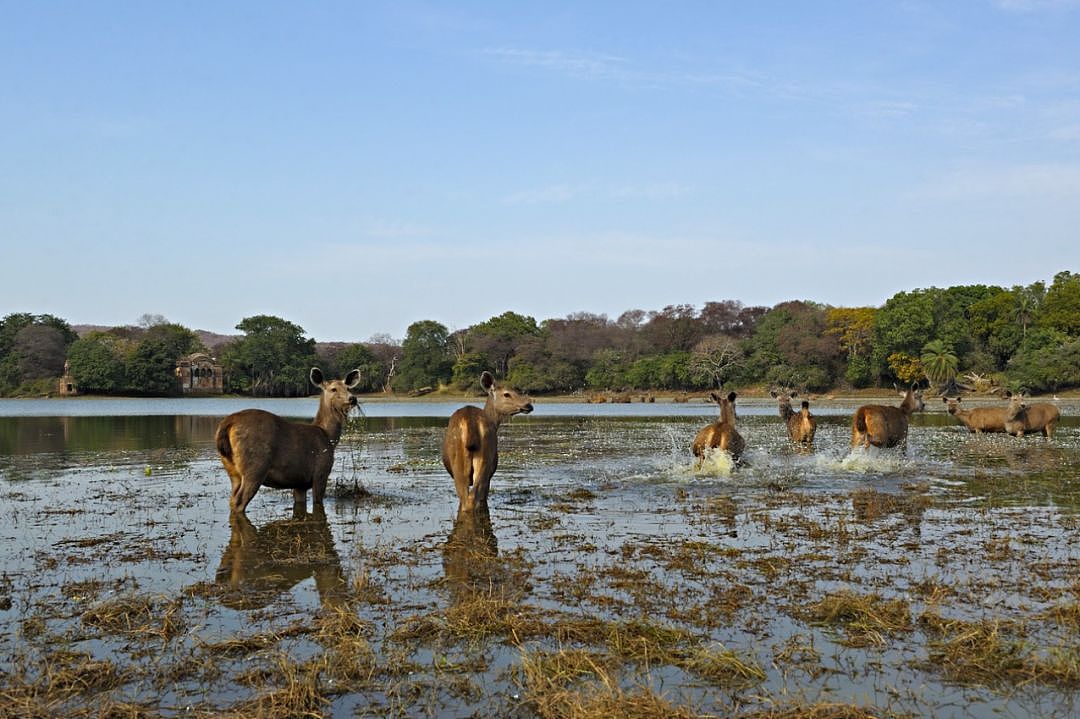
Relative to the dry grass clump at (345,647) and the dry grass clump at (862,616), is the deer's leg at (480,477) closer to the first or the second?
the dry grass clump at (345,647)

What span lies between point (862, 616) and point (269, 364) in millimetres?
107874

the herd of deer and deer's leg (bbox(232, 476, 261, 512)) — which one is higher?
the herd of deer

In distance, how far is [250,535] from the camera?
10.0 m

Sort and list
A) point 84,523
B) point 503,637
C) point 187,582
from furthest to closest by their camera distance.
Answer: point 84,523
point 187,582
point 503,637

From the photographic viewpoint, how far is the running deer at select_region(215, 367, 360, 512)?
434 inches

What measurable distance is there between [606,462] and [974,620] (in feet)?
42.0

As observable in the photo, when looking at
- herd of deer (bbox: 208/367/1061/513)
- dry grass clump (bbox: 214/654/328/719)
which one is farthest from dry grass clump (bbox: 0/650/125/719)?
herd of deer (bbox: 208/367/1061/513)

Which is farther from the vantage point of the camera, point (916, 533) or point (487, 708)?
point (916, 533)

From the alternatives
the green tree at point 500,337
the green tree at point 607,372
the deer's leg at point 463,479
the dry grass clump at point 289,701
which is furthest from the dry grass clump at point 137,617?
the green tree at point 500,337

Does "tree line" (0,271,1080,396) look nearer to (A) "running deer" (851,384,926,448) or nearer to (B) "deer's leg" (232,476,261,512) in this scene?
(A) "running deer" (851,384,926,448)

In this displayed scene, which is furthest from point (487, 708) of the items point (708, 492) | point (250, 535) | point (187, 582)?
point (708, 492)

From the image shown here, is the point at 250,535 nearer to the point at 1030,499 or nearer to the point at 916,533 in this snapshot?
the point at 916,533

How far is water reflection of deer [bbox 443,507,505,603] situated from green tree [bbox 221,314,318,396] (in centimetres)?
9844

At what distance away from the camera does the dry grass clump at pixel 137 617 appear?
20.0ft
